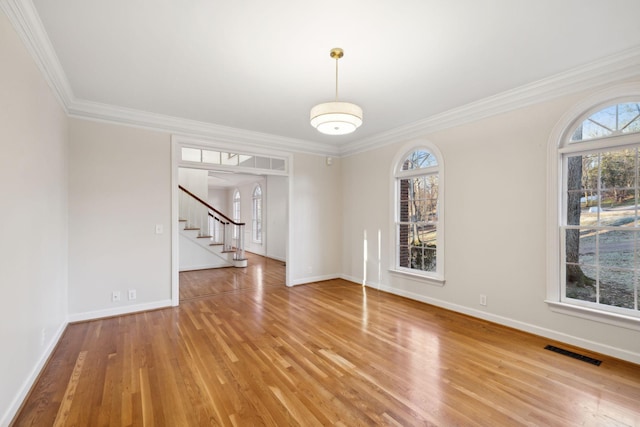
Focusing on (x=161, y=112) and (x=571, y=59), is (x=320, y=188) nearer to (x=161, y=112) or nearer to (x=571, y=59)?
(x=161, y=112)

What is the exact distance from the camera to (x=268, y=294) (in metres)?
5.00

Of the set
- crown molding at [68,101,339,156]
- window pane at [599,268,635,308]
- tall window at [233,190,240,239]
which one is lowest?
window pane at [599,268,635,308]

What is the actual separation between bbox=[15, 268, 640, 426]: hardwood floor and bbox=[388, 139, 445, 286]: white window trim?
69cm

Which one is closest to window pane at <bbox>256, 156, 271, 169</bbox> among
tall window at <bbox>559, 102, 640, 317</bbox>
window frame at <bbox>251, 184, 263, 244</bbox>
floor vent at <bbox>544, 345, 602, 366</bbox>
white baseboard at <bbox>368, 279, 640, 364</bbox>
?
white baseboard at <bbox>368, 279, 640, 364</bbox>

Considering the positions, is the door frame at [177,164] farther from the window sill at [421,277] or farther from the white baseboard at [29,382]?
the window sill at [421,277]

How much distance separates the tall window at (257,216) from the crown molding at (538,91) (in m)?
6.41

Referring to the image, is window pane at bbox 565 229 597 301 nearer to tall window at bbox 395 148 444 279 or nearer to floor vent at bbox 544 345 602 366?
floor vent at bbox 544 345 602 366

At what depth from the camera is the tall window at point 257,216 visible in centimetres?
1019

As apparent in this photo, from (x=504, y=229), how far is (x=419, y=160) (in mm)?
Result: 1662

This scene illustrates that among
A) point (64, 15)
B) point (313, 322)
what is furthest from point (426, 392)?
point (64, 15)

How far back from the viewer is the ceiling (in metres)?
2.06

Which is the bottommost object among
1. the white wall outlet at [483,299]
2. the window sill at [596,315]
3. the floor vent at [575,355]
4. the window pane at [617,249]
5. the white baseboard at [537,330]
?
the floor vent at [575,355]

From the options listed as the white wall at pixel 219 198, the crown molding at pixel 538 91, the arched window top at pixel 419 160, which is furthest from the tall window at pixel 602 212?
the white wall at pixel 219 198

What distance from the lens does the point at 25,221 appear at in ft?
7.24
